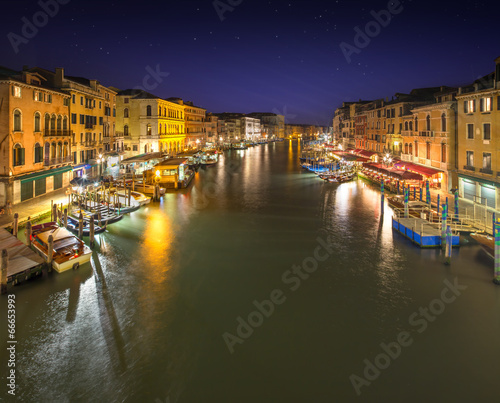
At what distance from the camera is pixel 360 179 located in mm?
47906

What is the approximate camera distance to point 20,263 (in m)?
14.3

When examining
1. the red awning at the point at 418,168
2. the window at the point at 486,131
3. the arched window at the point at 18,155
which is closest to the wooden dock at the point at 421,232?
the window at the point at 486,131

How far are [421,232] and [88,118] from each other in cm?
3332

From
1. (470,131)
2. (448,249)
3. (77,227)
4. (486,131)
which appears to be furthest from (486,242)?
(77,227)

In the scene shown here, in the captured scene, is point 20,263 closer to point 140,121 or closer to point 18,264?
point 18,264

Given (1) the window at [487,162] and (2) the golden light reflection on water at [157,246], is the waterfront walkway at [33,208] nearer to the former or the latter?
(2) the golden light reflection on water at [157,246]

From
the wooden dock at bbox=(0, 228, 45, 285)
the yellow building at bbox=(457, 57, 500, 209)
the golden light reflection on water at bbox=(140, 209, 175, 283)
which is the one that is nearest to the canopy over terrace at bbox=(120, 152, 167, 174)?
the golden light reflection on water at bbox=(140, 209, 175, 283)

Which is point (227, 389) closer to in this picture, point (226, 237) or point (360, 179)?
point (226, 237)

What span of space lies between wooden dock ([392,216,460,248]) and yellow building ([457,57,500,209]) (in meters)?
5.48

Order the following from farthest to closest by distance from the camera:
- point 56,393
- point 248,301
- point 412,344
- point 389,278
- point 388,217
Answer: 1. point 388,217
2. point 389,278
3. point 248,301
4. point 412,344
5. point 56,393

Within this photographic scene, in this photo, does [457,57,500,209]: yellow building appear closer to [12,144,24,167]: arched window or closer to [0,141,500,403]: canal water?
[0,141,500,403]: canal water

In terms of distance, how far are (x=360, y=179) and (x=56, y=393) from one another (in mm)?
44961

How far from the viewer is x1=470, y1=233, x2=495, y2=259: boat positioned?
16528 mm

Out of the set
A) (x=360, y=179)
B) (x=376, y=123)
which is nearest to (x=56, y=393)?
(x=360, y=179)
